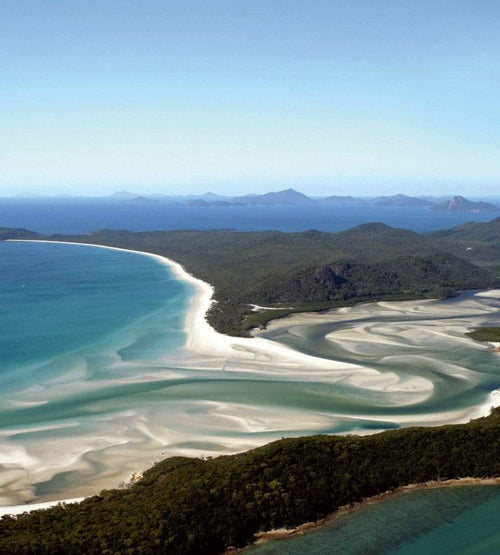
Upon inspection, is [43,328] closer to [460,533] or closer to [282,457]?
[282,457]

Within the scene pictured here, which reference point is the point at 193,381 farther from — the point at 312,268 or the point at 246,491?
the point at 312,268

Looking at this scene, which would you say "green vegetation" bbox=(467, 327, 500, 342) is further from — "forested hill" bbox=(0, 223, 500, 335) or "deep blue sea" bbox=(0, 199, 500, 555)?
"forested hill" bbox=(0, 223, 500, 335)

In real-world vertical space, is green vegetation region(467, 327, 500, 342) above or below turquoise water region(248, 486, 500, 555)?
above

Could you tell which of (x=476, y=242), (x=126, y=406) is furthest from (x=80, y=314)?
(x=476, y=242)

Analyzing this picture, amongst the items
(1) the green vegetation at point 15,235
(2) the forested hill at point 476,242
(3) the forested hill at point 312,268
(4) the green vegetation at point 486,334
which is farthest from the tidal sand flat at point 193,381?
(1) the green vegetation at point 15,235

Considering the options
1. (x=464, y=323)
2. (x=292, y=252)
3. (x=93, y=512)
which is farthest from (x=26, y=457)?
(x=292, y=252)

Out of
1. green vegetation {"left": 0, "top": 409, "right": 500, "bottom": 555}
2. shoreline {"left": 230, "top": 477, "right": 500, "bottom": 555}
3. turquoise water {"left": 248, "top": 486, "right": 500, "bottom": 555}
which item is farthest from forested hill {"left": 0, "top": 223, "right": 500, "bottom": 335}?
turquoise water {"left": 248, "top": 486, "right": 500, "bottom": 555}

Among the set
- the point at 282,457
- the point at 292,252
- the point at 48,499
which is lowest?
the point at 48,499
